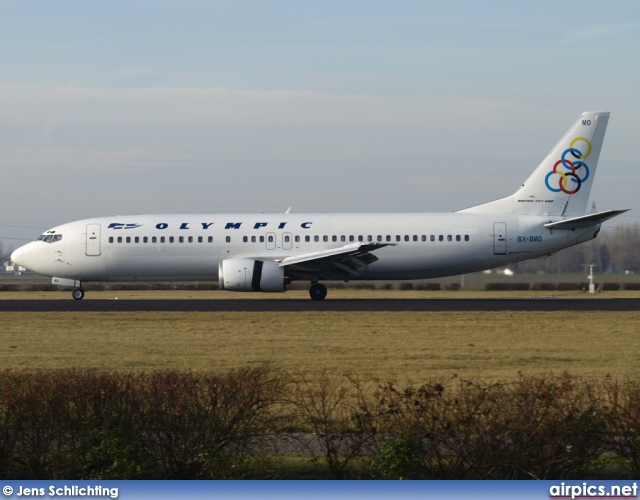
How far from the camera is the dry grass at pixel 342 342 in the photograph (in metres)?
18.6

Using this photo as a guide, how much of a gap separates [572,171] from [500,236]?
4509mm

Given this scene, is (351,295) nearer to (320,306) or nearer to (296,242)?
(296,242)

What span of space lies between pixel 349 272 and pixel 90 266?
471 inches

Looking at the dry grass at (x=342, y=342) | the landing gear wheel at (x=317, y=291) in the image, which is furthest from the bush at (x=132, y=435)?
the landing gear wheel at (x=317, y=291)

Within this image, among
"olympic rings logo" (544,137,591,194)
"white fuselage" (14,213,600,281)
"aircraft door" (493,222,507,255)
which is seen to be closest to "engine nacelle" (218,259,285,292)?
"white fuselage" (14,213,600,281)

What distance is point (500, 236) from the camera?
1590 inches

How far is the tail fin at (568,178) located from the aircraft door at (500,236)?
3.99ft

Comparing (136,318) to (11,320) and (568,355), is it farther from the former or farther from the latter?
(568,355)

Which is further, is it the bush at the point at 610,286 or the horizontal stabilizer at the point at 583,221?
the bush at the point at 610,286

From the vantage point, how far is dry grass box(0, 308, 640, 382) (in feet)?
61.1

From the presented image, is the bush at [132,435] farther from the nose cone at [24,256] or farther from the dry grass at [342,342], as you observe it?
the nose cone at [24,256]

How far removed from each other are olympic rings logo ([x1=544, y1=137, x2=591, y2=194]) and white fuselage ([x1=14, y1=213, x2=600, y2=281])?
1513 mm

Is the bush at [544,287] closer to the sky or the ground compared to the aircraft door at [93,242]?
closer to the ground

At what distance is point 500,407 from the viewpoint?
358 inches
